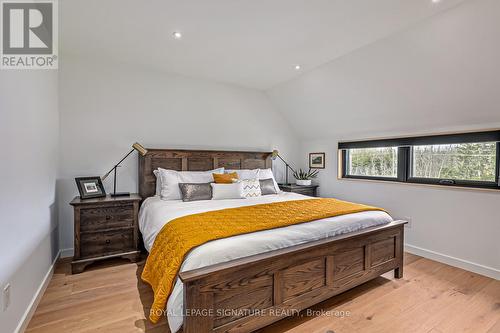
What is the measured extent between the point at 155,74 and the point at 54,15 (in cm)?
140

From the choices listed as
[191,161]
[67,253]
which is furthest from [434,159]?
[67,253]

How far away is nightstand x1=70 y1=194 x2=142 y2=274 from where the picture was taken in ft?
8.67

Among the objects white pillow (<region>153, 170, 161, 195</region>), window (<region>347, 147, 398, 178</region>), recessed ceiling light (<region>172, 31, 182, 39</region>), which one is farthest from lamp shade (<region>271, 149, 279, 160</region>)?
recessed ceiling light (<region>172, 31, 182, 39</region>)

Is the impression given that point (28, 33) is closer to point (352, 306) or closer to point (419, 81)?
point (352, 306)

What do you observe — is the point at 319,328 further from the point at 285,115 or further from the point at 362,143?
the point at 285,115

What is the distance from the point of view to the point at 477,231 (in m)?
2.69

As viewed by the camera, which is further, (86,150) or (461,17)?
(86,150)

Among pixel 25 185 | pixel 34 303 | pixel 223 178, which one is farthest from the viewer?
pixel 223 178

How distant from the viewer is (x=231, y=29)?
241 centimetres

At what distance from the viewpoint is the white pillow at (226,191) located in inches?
123

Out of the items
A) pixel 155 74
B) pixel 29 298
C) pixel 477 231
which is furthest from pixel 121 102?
pixel 477 231

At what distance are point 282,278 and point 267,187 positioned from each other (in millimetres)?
1933

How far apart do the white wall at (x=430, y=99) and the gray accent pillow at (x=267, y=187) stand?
140 centimetres

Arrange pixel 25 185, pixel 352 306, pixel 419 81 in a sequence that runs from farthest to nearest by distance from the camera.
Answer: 1. pixel 419 81
2. pixel 352 306
3. pixel 25 185
